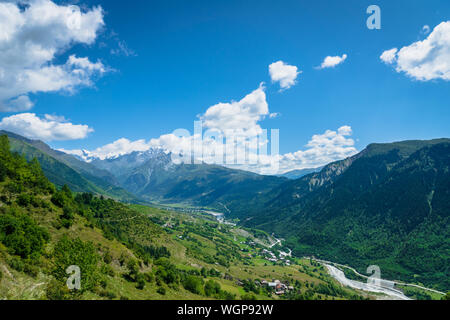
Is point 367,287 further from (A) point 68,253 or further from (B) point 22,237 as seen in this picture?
(B) point 22,237

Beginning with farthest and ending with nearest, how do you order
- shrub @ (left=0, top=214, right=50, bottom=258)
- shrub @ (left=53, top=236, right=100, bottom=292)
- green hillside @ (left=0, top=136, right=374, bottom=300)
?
shrub @ (left=0, top=214, right=50, bottom=258) → green hillside @ (left=0, top=136, right=374, bottom=300) → shrub @ (left=53, top=236, right=100, bottom=292)

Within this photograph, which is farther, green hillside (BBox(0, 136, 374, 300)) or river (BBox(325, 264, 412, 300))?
river (BBox(325, 264, 412, 300))

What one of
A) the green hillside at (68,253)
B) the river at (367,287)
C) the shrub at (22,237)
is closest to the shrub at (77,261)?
the green hillside at (68,253)

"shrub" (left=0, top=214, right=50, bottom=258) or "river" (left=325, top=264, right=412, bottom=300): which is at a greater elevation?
"shrub" (left=0, top=214, right=50, bottom=258)

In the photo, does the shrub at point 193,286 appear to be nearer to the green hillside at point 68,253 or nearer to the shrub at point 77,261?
the green hillside at point 68,253

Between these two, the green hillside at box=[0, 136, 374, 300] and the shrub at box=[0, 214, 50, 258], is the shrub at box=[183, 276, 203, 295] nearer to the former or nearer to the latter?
the green hillside at box=[0, 136, 374, 300]

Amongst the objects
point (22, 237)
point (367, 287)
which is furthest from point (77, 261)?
point (367, 287)

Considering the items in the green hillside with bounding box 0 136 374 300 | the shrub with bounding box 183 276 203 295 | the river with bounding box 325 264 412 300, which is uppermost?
the green hillside with bounding box 0 136 374 300

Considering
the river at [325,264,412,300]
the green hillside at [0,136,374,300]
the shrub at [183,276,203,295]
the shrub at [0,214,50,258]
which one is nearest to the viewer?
the green hillside at [0,136,374,300]

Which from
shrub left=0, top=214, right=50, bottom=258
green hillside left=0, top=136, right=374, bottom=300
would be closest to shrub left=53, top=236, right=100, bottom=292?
green hillside left=0, top=136, right=374, bottom=300

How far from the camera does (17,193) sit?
5656 cm
